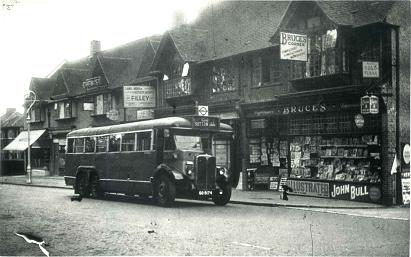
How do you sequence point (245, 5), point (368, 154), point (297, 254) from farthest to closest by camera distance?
point (245, 5) < point (368, 154) < point (297, 254)

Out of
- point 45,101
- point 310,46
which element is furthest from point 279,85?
point 45,101

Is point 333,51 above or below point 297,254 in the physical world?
above

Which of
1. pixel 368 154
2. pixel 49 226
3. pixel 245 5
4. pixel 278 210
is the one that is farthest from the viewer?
pixel 245 5

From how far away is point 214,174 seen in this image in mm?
17266

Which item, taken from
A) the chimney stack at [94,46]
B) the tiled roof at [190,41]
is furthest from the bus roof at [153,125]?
the chimney stack at [94,46]

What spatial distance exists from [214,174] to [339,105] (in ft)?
18.2

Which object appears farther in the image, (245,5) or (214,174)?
(245,5)

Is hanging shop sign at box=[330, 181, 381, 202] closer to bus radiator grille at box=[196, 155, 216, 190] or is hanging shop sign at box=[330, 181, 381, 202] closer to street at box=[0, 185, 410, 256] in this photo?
street at box=[0, 185, 410, 256]

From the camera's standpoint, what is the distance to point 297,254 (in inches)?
353

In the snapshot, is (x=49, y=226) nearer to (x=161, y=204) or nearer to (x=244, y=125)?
(x=161, y=204)

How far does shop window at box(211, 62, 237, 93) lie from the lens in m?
25.1

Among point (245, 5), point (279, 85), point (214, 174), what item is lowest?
point (214, 174)

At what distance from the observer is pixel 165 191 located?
17.1 m

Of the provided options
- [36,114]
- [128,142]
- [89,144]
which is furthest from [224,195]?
[36,114]
